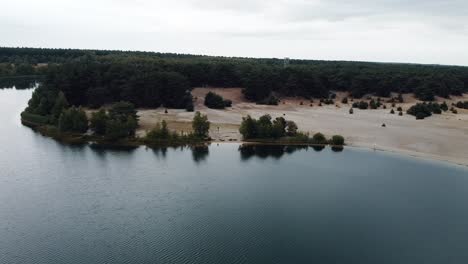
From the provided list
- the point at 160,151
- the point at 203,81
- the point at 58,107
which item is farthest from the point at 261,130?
the point at 203,81

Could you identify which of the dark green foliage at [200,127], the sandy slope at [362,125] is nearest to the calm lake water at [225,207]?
the dark green foliage at [200,127]

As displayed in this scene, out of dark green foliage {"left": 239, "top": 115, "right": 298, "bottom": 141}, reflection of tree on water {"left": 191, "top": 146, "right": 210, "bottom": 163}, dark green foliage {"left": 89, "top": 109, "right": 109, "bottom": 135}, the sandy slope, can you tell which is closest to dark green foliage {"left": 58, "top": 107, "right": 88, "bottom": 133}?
dark green foliage {"left": 89, "top": 109, "right": 109, "bottom": 135}

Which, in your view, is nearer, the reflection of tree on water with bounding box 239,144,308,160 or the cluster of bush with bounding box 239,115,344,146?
the reflection of tree on water with bounding box 239,144,308,160

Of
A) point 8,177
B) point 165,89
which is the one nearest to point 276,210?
point 8,177

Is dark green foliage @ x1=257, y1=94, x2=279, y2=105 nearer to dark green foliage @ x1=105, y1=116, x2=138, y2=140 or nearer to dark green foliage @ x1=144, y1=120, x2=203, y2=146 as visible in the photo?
dark green foliage @ x1=144, y1=120, x2=203, y2=146

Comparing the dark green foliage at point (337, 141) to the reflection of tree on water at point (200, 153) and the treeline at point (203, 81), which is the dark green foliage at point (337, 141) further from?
the treeline at point (203, 81)

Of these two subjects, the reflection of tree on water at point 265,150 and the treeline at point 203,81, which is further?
the treeline at point 203,81
